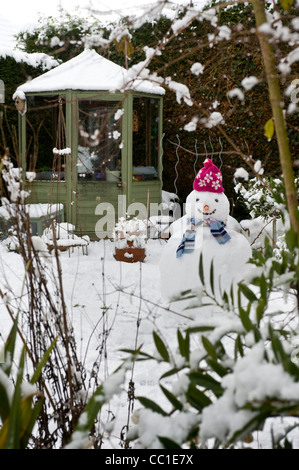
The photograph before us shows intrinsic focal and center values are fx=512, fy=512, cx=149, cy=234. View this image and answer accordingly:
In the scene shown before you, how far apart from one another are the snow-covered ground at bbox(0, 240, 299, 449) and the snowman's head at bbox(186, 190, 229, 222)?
759 mm

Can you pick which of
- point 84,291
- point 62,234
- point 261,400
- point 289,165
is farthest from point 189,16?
point 62,234

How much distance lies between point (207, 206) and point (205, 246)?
0.33 m

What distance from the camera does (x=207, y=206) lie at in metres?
3.98

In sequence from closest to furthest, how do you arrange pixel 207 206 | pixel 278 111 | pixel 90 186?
pixel 278 111
pixel 207 206
pixel 90 186

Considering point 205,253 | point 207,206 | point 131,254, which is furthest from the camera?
point 131,254

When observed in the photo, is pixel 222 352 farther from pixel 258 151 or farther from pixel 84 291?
pixel 258 151

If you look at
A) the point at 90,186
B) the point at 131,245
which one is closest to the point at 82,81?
the point at 90,186

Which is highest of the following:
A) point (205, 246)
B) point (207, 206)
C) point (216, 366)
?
point (207, 206)

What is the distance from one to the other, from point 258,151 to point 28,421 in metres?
7.28

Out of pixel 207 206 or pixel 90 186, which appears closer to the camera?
pixel 207 206

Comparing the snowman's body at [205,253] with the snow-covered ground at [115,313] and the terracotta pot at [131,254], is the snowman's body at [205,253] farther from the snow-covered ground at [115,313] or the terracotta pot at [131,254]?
the terracotta pot at [131,254]

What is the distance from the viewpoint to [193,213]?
13.1ft

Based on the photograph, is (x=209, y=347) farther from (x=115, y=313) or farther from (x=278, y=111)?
(x=115, y=313)

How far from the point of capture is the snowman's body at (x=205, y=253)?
383cm
